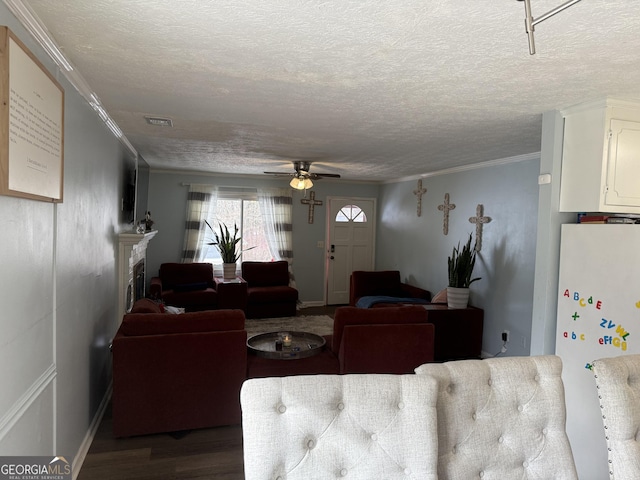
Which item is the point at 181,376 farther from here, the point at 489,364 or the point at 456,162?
the point at 456,162

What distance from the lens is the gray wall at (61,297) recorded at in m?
1.52

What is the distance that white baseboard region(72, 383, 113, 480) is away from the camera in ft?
8.22

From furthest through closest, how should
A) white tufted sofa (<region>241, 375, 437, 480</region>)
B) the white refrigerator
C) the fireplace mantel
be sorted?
1. the fireplace mantel
2. the white refrigerator
3. white tufted sofa (<region>241, 375, 437, 480</region>)

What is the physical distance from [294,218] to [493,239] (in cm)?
360

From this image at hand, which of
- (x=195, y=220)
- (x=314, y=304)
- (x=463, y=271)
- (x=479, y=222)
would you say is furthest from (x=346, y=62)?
(x=314, y=304)

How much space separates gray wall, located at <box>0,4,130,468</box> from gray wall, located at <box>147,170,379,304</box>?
126 inches

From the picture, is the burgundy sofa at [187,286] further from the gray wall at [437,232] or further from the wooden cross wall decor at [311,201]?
the wooden cross wall decor at [311,201]

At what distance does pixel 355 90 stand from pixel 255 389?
1.75 m

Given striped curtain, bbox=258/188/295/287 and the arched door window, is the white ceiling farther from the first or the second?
the arched door window

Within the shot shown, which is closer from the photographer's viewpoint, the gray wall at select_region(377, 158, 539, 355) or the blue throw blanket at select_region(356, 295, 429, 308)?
the gray wall at select_region(377, 158, 539, 355)

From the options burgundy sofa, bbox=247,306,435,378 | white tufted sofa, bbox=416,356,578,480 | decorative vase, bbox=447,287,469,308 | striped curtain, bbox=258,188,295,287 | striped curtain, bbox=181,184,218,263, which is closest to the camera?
white tufted sofa, bbox=416,356,578,480

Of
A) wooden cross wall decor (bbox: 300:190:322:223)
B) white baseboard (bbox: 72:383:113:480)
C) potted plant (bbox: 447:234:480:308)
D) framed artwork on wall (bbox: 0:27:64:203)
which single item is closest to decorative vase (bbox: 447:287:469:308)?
potted plant (bbox: 447:234:480:308)

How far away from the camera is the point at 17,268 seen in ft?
5.13

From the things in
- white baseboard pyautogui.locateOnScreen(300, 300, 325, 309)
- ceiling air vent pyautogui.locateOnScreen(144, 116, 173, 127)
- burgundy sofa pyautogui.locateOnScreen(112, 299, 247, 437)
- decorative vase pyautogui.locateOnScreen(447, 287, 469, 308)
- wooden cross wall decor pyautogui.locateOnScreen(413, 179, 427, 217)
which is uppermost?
ceiling air vent pyautogui.locateOnScreen(144, 116, 173, 127)
